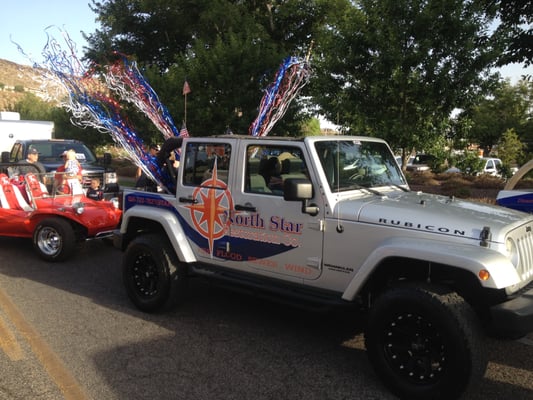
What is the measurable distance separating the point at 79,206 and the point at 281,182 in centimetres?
431

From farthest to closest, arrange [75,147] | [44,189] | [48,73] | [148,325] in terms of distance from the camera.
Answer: [75,147]
[44,189]
[48,73]
[148,325]

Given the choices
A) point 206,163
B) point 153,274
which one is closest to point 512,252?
point 206,163

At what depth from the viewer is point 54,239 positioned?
7.35 metres

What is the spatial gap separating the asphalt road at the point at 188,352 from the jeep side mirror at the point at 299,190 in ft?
4.42

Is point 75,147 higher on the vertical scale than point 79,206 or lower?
higher

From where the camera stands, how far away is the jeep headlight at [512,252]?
332 cm

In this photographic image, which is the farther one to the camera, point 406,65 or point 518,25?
point 518,25

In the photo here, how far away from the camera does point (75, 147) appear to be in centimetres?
1325

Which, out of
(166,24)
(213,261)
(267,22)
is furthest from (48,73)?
(166,24)

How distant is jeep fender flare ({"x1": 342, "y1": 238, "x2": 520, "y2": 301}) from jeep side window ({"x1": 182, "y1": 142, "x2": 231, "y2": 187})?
1.72 meters

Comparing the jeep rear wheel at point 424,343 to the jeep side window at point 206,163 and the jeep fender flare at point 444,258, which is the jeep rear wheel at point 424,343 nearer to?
the jeep fender flare at point 444,258

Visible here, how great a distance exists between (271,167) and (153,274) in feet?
5.92

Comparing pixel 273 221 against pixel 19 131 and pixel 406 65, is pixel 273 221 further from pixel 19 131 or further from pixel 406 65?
pixel 19 131

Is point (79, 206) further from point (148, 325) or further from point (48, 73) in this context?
point (148, 325)
